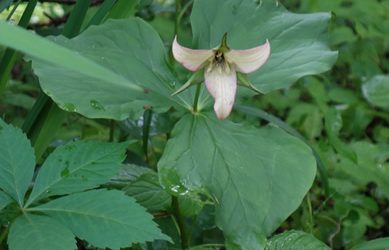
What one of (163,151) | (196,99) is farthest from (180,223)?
(196,99)

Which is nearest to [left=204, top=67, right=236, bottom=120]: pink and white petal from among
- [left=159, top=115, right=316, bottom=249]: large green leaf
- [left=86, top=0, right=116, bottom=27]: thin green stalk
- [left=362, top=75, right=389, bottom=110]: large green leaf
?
[left=159, top=115, right=316, bottom=249]: large green leaf

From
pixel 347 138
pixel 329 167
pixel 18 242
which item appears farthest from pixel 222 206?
pixel 347 138

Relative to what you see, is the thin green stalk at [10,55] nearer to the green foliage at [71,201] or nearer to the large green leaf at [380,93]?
the green foliage at [71,201]

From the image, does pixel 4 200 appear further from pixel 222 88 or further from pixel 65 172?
pixel 222 88

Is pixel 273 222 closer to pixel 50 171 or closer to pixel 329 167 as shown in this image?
pixel 50 171

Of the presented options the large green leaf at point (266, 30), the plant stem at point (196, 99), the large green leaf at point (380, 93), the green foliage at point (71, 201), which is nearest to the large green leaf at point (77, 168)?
the green foliage at point (71, 201)

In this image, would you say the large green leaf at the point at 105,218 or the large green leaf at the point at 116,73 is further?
the large green leaf at the point at 116,73

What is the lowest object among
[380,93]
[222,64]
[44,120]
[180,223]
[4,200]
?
[380,93]
